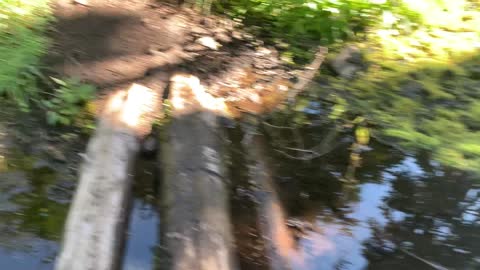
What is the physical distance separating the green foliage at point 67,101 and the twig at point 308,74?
4.16 feet

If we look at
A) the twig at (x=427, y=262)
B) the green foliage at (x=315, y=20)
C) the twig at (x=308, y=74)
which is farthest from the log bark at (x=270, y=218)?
the green foliage at (x=315, y=20)

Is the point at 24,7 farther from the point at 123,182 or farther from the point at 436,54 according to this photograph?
the point at 436,54

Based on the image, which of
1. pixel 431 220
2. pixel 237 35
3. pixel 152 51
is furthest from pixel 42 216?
pixel 237 35

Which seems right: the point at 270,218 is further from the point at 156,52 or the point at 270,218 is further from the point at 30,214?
the point at 156,52


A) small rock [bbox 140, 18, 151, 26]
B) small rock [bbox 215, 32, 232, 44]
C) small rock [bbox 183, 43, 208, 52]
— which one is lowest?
small rock [bbox 183, 43, 208, 52]

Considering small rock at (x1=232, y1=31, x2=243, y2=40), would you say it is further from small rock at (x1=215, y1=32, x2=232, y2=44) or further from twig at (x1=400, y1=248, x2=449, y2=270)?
twig at (x1=400, y1=248, x2=449, y2=270)

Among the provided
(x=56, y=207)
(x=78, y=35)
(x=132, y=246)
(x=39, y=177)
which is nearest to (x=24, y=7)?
(x=78, y=35)

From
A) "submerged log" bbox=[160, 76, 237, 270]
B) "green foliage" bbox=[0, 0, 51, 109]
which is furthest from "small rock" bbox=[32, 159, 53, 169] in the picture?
"submerged log" bbox=[160, 76, 237, 270]

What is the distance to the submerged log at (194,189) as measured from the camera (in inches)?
90.5

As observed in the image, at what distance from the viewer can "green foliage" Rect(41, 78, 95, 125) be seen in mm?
3268

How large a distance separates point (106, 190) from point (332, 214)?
3.64 feet

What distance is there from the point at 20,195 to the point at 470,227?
2179 mm

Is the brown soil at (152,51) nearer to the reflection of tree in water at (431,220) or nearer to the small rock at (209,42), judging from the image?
the small rock at (209,42)

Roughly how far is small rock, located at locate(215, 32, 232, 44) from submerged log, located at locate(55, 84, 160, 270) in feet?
3.69
